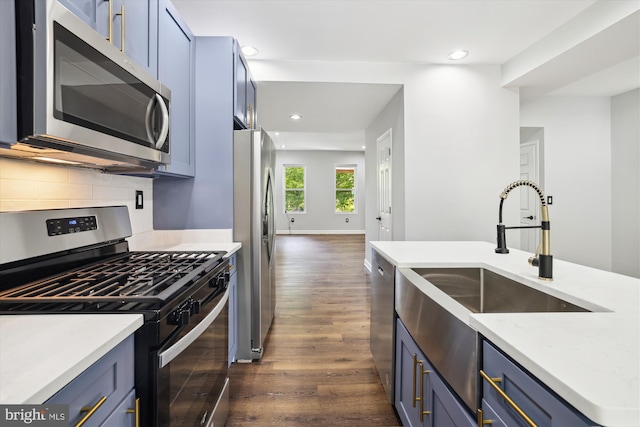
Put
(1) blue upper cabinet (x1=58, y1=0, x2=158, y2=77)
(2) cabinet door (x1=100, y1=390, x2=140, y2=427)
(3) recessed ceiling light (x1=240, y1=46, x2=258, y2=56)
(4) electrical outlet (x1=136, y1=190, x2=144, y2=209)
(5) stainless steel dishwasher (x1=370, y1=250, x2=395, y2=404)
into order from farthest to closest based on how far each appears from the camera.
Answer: (3) recessed ceiling light (x1=240, y1=46, x2=258, y2=56), (4) electrical outlet (x1=136, y1=190, x2=144, y2=209), (5) stainless steel dishwasher (x1=370, y1=250, x2=395, y2=404), (1) blue upper cabinet (x1=58, y1=0, x2=158, y2=77), (2) cabinet door (x1=100, y1=390, x2=140, y2=427)

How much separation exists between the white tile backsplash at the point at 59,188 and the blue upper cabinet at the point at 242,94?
34.8 inches

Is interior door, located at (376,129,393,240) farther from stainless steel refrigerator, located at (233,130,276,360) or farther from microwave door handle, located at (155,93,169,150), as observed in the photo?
microwave door handle, located at (155,93,169,150)

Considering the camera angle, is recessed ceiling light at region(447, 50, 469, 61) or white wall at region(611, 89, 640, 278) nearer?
recessed ceiling light at region(447, 50, 469, 61)

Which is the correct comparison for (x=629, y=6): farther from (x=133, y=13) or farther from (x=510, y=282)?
(x=133, y=13)

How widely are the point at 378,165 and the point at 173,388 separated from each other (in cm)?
432

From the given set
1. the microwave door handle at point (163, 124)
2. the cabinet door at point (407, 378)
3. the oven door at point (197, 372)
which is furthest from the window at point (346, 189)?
the microwave door handle at point (163, 124)

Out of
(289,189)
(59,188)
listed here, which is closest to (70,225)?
(59,188)

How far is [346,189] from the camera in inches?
394

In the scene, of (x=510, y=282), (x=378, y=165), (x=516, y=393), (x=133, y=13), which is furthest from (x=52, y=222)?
(x=378, y=165)

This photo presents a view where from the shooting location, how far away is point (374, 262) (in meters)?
2.10

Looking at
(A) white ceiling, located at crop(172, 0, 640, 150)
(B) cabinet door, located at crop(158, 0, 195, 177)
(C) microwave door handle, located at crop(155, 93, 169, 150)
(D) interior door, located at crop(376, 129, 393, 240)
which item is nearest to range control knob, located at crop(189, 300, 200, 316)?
(C) microwave door handle, located at crop(155, 93, 169, 150)

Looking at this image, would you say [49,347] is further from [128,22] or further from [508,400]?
[128,22]

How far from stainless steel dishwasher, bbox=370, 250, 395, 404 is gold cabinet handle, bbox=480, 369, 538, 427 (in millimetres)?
878

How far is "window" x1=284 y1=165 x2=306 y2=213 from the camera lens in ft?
32.2
